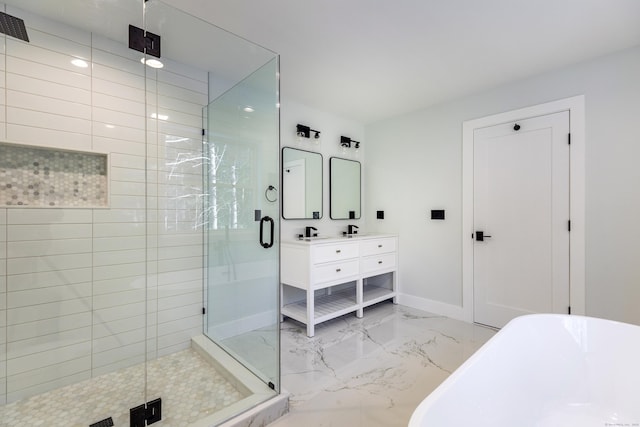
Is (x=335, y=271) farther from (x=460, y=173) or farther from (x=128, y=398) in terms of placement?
(x=128, y=398)

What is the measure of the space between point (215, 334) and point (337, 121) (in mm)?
2790

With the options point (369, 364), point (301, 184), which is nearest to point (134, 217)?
point (301, 184)

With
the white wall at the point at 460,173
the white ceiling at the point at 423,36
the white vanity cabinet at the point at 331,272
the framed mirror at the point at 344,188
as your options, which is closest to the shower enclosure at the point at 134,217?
the white ceiling at the point at 423,36

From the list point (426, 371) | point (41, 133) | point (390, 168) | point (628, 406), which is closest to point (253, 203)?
point (41, 133)

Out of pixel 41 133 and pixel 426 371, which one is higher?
pixel 41 133

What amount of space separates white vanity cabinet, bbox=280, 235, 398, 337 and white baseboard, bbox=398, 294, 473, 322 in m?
0.17

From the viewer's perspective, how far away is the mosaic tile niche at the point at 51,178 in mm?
1704

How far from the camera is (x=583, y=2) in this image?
172 centimetres

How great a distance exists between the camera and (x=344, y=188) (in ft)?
12.4

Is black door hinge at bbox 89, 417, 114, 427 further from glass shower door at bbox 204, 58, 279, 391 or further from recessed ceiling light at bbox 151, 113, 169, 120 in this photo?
recessed ceiling light at bbox 151, 113, 169, 120

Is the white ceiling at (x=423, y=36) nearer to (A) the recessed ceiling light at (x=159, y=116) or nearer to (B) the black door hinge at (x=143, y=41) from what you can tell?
(B) the black door hinge at (x=143, y=41)

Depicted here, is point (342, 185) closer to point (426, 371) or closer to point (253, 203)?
point (253, 203)

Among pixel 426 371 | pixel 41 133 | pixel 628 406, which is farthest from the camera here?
pixel 426 371

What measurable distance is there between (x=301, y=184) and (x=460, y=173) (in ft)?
5.71
